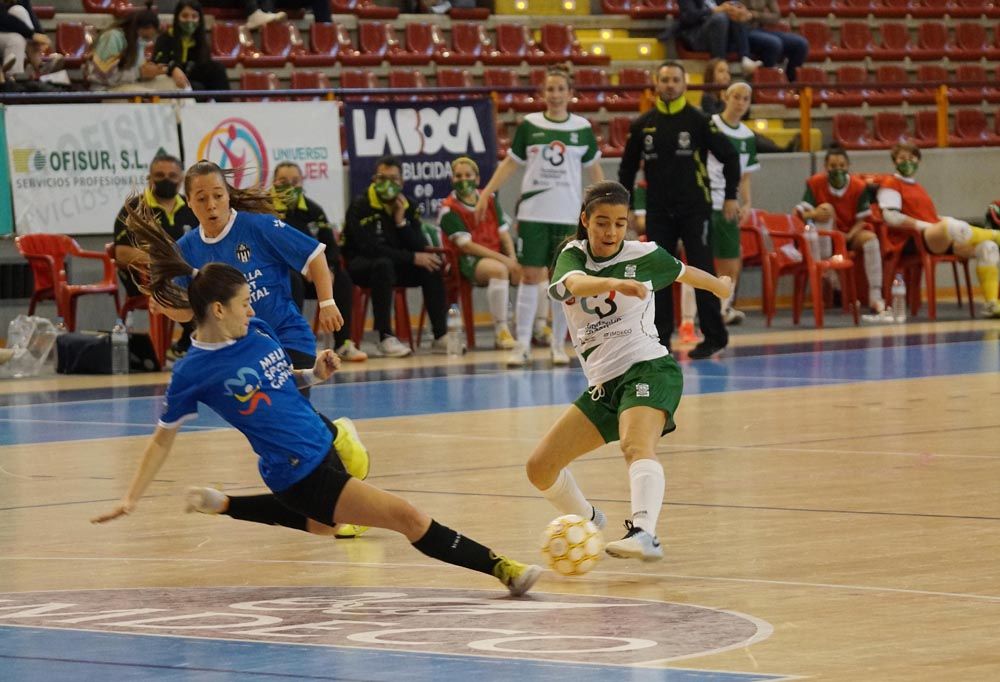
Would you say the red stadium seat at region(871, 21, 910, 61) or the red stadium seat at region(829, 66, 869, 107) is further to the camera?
the red stadium seat at region(871, 21, 910, 61)

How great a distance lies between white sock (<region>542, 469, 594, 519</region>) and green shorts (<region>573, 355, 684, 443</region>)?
0.25m

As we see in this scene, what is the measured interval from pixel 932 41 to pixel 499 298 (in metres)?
12.2

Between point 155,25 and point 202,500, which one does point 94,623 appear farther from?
point 155,25

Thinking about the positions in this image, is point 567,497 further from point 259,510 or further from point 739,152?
point 739,152

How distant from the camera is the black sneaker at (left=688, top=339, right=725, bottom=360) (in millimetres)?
16547

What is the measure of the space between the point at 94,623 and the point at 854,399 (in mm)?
7989

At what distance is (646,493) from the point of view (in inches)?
283

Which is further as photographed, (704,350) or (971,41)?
(971,41)

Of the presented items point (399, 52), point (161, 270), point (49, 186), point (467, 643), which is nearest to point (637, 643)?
point (467, 643)

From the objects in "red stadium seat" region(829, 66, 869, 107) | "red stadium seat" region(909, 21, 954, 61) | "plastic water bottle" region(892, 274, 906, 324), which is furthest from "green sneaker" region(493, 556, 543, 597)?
"red stadium seat" region(909, 21, 954, 61)

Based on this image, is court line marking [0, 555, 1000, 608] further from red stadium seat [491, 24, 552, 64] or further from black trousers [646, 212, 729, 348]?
red stadium seat [491, 24, 552, 64]

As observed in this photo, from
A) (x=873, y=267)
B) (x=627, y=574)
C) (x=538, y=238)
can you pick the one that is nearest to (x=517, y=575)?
(x=627, y=574)

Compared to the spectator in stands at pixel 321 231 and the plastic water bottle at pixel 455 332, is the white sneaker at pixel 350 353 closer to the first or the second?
the spectator in stands at pixel 321 231

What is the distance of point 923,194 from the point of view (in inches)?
833
